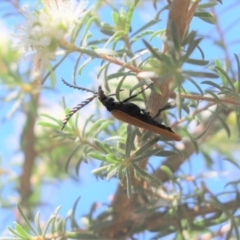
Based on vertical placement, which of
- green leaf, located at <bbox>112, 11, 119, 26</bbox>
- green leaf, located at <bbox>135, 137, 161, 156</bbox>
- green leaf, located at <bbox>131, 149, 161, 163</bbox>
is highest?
green leaf, located at <bbox>112, 11, 119, 26</bbox>

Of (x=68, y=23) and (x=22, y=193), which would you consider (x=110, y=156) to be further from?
(x=22, y=193)

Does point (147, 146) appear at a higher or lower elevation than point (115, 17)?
lower

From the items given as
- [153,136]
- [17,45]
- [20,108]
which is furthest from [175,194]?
[20,108]

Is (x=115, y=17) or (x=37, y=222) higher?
(x=115, y=17)

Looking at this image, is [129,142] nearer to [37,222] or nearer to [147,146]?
[147,146]

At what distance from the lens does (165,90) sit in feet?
1.83

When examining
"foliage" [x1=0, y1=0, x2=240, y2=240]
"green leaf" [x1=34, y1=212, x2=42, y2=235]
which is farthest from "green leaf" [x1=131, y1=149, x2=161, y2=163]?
"green leaf" [x1=34, y1=212, x2=42, y2=235]

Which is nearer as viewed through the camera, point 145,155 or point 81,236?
point 145,155

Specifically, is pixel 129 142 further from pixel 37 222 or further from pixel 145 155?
pixel 37 222

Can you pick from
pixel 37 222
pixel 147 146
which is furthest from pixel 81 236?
pixel 147 146

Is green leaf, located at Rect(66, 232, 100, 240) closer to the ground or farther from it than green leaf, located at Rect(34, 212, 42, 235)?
closer to the ground

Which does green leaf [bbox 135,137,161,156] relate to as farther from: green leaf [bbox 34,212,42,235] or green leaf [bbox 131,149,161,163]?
green leaf [bbox 34,212,42,235]

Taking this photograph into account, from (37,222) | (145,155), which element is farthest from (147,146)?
(37,222)

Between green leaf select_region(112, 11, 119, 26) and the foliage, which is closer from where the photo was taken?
the foliage
